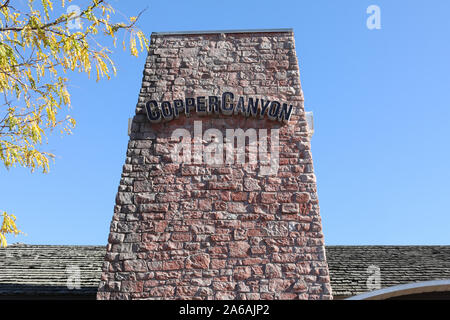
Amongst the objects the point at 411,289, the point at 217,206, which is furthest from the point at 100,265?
the point at 411,289

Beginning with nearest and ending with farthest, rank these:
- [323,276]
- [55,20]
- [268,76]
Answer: [55,20] < [323,276] < [268,76]

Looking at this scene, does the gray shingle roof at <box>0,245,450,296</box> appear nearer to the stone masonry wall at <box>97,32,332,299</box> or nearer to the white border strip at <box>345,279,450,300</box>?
the white border strip at <box>345,279,450,300</box>

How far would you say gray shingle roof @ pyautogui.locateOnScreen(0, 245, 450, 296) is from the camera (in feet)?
34.3

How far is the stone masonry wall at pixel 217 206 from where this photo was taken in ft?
23.2

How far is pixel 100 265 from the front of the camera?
12258 millimetres

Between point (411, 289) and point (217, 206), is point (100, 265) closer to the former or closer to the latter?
point (217, 206)

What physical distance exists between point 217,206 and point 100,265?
6044mm

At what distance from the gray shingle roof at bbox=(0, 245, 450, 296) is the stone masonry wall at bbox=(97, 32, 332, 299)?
323cm
